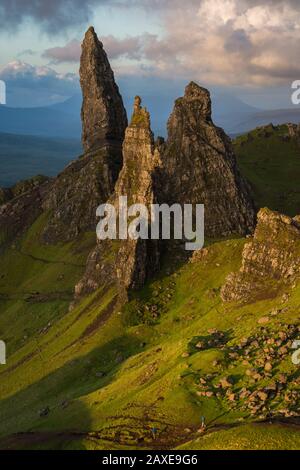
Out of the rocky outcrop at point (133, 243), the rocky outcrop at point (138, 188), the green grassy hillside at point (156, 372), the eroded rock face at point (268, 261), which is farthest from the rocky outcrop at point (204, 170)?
the eroded rock face at point (268, 261)

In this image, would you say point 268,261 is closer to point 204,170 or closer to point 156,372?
point 156,372

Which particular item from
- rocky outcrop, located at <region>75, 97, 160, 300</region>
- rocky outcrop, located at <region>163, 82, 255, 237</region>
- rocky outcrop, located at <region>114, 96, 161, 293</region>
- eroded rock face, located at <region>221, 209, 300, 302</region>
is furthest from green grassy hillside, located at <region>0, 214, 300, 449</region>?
rocky outcrop, located at <region>163, 82, 255, 237</region>

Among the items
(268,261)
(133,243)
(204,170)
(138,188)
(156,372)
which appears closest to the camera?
(156,372)

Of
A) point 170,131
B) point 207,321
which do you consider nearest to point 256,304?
point 207,321

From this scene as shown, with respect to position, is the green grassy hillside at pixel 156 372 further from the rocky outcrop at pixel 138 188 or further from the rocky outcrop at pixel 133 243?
the rocky outcrop at pixel 133 243

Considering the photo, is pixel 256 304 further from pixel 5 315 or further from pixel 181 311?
pixel 5 315

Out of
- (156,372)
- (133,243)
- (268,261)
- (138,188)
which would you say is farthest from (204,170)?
(156,372)

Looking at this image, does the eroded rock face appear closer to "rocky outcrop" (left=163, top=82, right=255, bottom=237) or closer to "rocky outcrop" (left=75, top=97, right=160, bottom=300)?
"rocky outcrop" (left=75, top=97, right=160, bottom=300)
